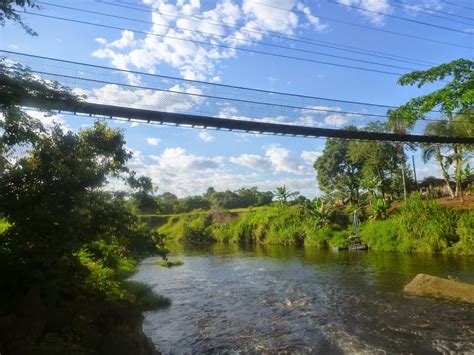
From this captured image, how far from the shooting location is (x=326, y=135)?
13266 millimetres

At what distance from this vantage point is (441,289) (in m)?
13.6

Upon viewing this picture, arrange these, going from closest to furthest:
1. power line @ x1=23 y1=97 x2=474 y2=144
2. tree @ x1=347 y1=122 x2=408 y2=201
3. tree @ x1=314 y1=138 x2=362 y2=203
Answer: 1. power line @ x1=23 y1=97 x2=474 y2=144
2. tree @ x1=347 y1=122 x2=408 y2=201
3. tree @ x1=314 y1=138 x2=362 y2=203

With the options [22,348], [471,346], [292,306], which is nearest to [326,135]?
[292,306]

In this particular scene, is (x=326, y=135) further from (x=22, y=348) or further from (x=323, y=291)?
(x=22, y=348)

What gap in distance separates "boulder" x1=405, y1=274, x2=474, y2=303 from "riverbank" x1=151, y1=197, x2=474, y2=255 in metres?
12.2

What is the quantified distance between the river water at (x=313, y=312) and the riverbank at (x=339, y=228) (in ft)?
10.6

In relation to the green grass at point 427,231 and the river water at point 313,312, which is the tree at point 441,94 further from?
the green grass at point 427,231

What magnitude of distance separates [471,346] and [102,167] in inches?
386

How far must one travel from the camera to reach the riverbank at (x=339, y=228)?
25.9 metres

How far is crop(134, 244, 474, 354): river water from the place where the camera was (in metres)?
9.94

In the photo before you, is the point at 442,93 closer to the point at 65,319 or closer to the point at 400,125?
the point at 400,125

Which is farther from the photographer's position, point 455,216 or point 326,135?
point 455,216

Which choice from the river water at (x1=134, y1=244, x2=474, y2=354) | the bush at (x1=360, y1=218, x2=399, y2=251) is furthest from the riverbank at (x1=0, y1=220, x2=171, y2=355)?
the bush at (x1=360, y1=218, x2=399, y2=251)

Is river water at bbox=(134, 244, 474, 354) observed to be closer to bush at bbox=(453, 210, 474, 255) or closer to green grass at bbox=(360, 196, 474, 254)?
bush at bbox=(453, 210, 474, 255)
